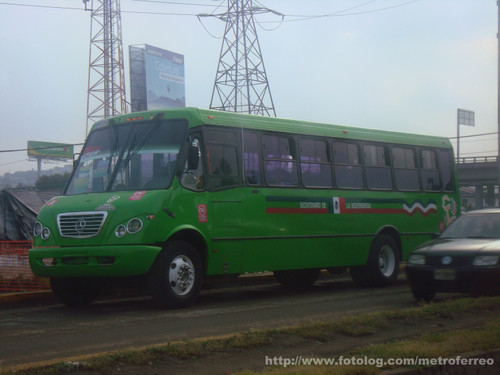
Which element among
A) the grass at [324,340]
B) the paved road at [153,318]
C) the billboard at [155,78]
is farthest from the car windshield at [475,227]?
the billboard at [155,78]

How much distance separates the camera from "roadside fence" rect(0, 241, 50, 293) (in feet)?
44.8

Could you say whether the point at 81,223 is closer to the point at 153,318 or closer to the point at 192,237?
the point at 192,237

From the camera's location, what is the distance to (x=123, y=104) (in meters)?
53.0

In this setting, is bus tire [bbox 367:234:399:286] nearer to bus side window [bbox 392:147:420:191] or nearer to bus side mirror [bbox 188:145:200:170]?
bus side window [bbox 392:147:420:191]

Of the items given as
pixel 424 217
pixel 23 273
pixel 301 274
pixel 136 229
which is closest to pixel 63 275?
pixel 136 229

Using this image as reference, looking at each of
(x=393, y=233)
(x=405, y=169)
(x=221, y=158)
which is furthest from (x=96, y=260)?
(x=405, y=169)

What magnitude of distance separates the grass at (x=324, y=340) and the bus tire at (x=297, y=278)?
6.15m

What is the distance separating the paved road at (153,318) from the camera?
7.75m

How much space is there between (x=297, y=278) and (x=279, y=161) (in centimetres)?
328

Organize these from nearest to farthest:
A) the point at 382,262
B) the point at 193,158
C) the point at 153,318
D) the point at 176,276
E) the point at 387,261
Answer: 1. the point at 153,318
2. the point at 176,276
3. the point at 193,158
4. the point at 382,262
5. the point at 387,261

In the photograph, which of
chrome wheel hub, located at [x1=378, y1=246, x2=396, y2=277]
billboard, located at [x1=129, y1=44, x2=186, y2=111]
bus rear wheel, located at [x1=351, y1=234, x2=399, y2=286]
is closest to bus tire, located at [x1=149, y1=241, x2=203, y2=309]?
bus rear wheel, located at [x1=351, y1=234, x2=399, y2=286]

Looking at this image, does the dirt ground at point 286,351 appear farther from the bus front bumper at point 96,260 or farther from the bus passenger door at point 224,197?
the bus passenger door at point 224,197

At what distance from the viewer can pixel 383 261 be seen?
596 inches

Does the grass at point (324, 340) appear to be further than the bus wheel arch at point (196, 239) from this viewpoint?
No
